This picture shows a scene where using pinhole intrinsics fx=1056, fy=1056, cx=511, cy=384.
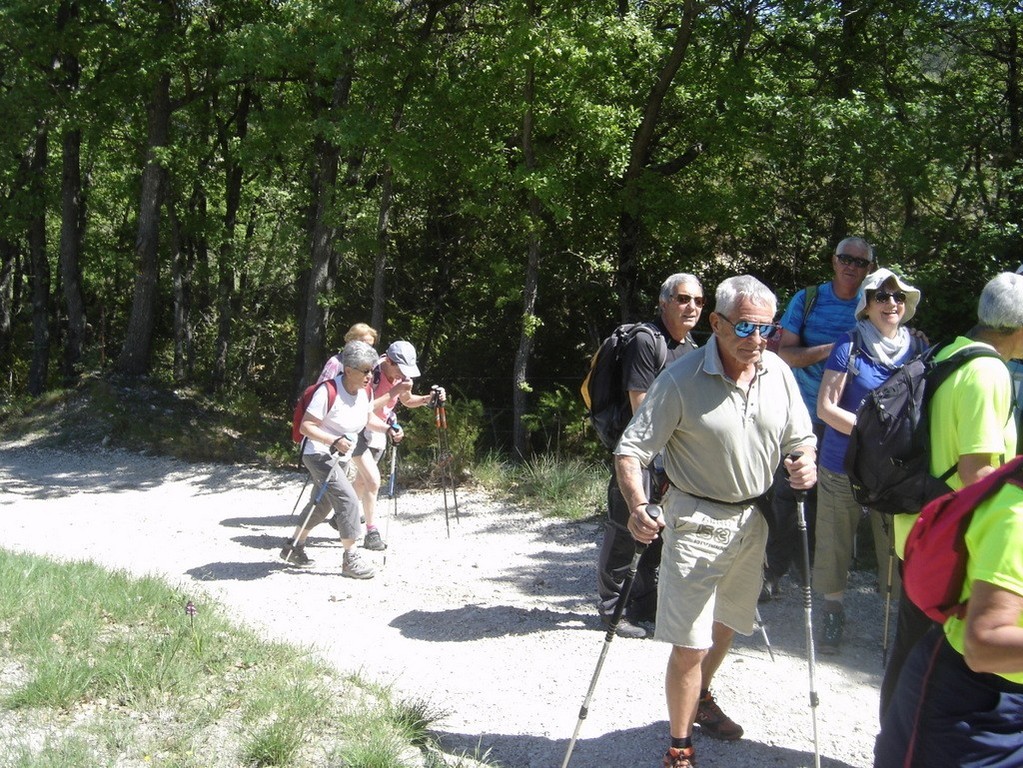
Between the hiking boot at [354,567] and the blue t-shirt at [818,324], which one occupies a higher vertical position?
the blue t-shirt at [818,324]

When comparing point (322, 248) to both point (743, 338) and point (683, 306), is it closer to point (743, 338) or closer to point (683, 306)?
point (683, 306)

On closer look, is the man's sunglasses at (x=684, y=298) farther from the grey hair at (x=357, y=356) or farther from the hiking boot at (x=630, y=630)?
the grey hair at (x=357, y=356)

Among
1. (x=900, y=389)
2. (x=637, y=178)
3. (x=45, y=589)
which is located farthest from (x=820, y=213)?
(x=45, y=589)

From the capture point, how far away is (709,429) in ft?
13.3

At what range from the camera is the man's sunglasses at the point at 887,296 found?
5.35 m

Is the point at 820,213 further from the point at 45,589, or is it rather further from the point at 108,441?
the point at 108,441

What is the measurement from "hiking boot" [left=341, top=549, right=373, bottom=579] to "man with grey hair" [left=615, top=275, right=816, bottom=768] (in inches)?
160

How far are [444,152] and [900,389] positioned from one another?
9693 millimetres

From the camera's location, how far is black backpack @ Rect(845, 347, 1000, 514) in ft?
13.3

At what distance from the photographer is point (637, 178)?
13.1 m

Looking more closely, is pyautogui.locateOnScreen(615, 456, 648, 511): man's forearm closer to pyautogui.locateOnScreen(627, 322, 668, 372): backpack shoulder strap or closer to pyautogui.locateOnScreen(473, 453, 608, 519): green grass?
pyautogui.locateOnScreen(627, 322, 668, 372): backpack shoulder strap


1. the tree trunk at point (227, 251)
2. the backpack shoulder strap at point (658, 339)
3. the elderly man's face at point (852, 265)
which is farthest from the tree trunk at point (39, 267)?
the elderly man's face at point (852, 265)

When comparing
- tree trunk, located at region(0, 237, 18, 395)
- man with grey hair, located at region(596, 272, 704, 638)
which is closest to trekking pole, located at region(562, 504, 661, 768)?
man with grey hair, located at region(596, 272, 704, 638)

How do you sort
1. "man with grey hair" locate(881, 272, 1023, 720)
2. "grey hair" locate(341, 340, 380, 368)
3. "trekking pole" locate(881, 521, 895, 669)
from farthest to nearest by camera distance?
"grey hair" locate(341, 340, 380, 368)
"trekking pole" locate(881, 521, 895, 669)
"man with grey hair" locate(881, 272, 1023, 720)
